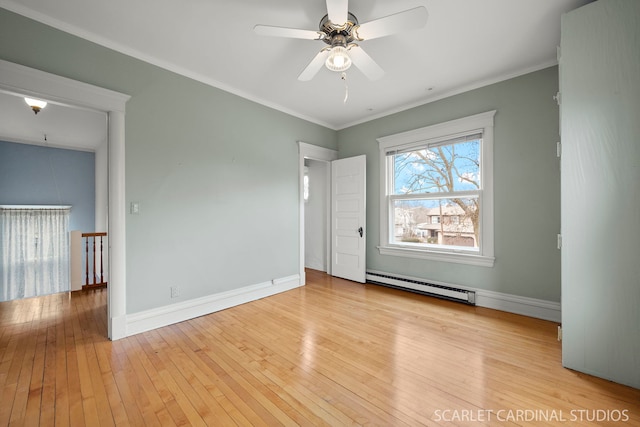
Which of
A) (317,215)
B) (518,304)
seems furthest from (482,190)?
(317,215)

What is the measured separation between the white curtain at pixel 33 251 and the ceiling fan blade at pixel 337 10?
6.60 meters

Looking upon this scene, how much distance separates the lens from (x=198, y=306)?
3.01m

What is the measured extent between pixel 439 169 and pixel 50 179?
7874 mm

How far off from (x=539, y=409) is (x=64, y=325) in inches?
168

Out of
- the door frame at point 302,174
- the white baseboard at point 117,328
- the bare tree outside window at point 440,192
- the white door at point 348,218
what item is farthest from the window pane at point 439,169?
the white baseboard at point 117,328

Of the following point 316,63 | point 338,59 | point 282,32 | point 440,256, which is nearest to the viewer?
point 282,32

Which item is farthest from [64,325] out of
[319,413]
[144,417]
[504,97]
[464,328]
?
[504,97]

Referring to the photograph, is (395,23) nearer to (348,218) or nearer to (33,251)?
(348,218)

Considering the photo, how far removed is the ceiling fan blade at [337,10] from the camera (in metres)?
1.65

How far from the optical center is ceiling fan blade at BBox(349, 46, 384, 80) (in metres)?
2.10

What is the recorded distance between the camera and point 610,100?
5.83 feet

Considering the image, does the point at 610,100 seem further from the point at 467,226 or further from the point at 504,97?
the point at 467,226

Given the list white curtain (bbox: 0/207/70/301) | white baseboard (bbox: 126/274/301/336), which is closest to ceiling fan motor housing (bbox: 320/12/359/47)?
white baseboard (bbox: 126/274/301/336)

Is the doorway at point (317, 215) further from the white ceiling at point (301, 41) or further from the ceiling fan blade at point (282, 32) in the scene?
the ceiling fan blade at point (282, 32)
